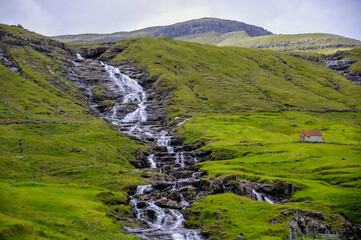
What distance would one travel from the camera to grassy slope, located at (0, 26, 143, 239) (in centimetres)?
3591

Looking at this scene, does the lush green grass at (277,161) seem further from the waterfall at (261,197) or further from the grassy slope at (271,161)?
the waterfall at (261,197)

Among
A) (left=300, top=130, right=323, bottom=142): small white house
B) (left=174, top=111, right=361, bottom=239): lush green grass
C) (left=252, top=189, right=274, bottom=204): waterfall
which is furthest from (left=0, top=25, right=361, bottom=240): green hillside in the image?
(left=300, top=130, right=323, bottom=142): small white house

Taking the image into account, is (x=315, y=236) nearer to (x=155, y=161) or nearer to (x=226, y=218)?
(x=226, y=218)

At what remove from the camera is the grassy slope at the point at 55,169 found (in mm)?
35906

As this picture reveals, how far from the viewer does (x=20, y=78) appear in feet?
561

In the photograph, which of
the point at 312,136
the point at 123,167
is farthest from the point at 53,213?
the point at 312,136

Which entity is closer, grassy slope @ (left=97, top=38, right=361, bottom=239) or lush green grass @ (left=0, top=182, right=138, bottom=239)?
lush green grass @ (left=0, top=182, right=138, bottom=239)

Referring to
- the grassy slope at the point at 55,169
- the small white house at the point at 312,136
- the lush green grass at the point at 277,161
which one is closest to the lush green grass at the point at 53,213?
the grassy slope at the point at 55,169

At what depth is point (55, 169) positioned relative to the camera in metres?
74.1

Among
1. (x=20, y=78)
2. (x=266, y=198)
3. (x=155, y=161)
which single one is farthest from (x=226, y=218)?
(x=20, y=78)

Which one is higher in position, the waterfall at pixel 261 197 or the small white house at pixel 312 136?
the small white house at pixel 312 136

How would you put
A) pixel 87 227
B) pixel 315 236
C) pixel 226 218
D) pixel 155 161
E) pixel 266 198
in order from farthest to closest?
pixel 155 161 < pixel 266 198 < pixel 226 218 < pixel 315 236 < pixel 87 227

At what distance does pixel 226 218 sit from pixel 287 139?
91300 mm

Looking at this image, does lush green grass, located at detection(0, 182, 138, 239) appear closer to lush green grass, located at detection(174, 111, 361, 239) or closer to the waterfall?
lush green grass, located at detection(174, 111, 361, 239)
